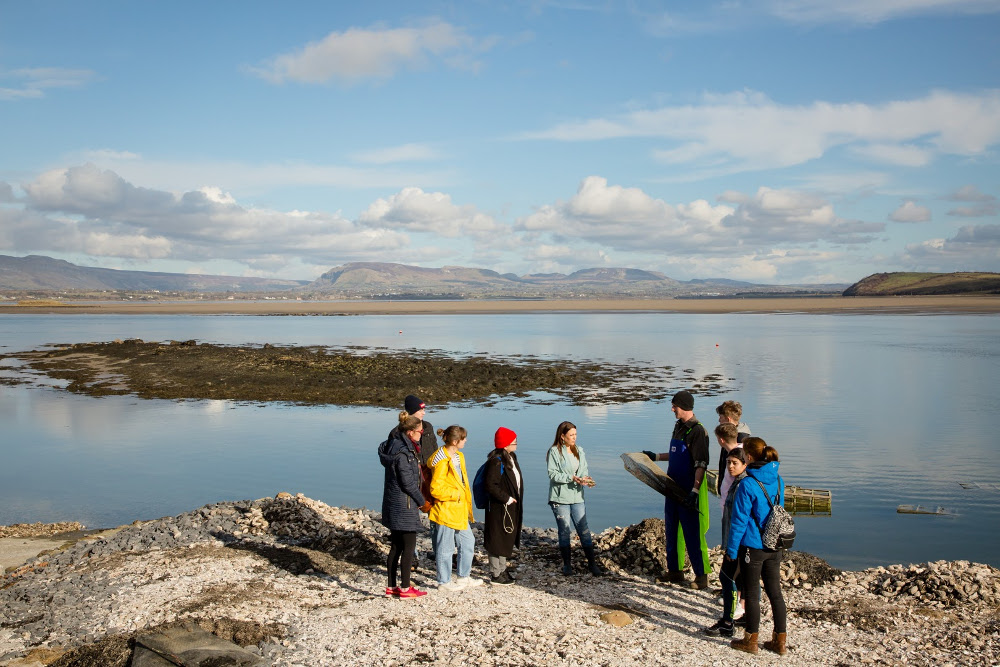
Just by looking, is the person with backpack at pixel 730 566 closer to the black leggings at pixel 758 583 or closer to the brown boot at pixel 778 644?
the black leggings at pixel 758 583

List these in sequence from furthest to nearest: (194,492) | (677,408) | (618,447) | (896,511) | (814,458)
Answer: (618,447) < (814,458) < (194,492) < (896,511) < (677,408)

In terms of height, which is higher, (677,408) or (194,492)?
(677,408)

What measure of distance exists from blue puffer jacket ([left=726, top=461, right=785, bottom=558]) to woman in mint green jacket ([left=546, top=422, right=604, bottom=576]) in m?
2.16

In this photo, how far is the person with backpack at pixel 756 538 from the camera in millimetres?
6594

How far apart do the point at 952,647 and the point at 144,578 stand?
7.95 m

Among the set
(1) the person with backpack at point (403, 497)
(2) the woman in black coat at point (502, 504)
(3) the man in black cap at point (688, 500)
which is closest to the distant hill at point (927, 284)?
(3) the man in black cap at point (688, 500)

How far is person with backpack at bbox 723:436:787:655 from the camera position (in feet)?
21.6

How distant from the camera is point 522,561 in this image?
30.9 ft

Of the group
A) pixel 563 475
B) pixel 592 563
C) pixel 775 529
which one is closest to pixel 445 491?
pixel 563 475

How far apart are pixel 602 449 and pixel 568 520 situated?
8557 mm

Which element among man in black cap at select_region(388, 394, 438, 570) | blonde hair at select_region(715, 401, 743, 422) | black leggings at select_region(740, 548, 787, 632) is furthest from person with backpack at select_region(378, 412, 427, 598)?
black leggings at select_region(740, 548, 787, 632)

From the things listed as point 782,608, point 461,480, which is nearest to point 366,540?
point 461,480

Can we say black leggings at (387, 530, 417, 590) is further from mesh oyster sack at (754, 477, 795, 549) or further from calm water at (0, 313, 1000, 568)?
calm water at (0, 313, 1000, 568)

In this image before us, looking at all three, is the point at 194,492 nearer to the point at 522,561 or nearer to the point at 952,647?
the point at 522,561
